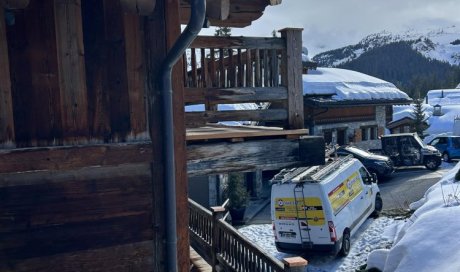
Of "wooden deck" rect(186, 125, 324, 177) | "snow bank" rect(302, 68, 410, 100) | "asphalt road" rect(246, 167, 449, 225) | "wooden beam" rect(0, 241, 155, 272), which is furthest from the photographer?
"snow bank" rect(302, 68, 410, 100)

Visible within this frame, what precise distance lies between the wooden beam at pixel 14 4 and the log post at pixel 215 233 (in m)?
6.57

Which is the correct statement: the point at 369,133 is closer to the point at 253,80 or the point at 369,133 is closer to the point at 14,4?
the point at 253,80

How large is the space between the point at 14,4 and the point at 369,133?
83.6ft

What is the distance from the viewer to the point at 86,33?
3.44m

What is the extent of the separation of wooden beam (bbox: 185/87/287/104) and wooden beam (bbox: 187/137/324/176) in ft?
1.44

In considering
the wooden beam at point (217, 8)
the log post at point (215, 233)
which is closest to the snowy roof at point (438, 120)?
the log post at point (215, 233)

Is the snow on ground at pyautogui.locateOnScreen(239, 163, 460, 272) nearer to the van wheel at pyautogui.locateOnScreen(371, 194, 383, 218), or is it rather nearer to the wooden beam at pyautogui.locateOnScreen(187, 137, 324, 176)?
the van wheel at pyautogui.locateOnScreen(371, 194, 383, 218)

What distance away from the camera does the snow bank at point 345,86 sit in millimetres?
24234

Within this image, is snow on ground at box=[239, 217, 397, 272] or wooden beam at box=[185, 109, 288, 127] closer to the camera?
wooden beam at box=[185, 109, 288, 127]

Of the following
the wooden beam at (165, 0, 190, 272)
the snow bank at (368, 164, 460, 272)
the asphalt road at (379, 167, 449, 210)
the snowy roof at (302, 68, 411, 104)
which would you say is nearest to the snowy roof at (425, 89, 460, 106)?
the snowy roof at (302, 68, 411, 104)

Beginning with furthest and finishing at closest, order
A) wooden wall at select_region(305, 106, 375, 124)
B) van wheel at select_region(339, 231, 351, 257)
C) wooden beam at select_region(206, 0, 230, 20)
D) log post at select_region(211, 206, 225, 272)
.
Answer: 1. wooden wall at select_region(305, 106, 375, 124)
2. van wheel at select_region(339, 231, 351, 257)
3. log post at select_region(211, 206, 225, 272)
4. wooden beam at select_region(206, 0, 230, 20)

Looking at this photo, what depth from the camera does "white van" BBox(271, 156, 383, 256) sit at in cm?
1123

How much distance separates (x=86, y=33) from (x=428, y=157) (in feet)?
71.1

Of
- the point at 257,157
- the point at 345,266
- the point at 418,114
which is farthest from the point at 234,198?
the point at 418,114
